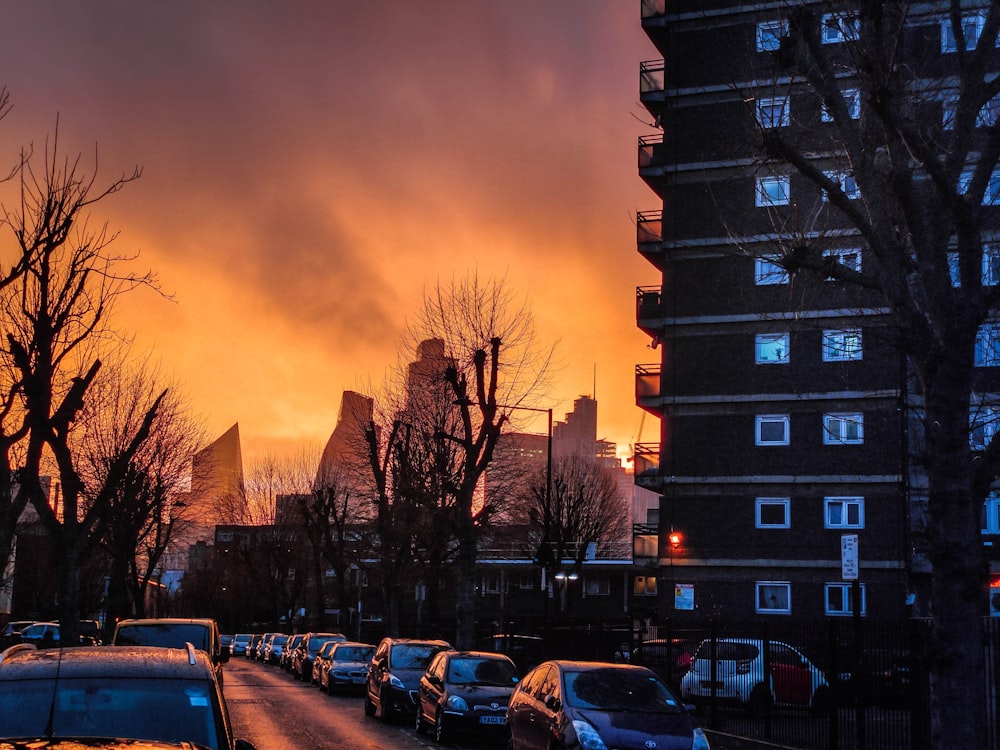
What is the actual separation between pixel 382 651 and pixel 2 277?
37.5ft

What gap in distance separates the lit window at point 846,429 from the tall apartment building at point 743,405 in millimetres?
50

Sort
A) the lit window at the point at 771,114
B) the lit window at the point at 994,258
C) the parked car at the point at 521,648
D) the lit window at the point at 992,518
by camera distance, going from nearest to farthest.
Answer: the lit window at the point at 771,114 < the lit window at the point at 994,258 < the parked car at the point at 521,648 < the lit window at the point at 992,518

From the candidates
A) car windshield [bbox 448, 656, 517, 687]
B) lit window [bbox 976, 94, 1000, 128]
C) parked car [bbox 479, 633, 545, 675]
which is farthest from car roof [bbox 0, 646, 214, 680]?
parked car [bbox 479, 633, 545, 675]


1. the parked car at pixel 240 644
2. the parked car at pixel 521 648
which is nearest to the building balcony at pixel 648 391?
the parked car at pixel 521 648

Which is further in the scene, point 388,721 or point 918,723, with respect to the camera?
point 388,721

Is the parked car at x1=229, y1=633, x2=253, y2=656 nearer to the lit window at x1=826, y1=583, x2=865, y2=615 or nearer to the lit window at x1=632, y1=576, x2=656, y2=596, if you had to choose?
the lit window at x1=632, y1=576, x2=656, y2=596

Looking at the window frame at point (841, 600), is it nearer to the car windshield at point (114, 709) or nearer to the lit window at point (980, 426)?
the lit window at point (980, 426)

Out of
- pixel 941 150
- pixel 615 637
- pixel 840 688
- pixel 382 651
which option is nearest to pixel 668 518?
pixel 615 637

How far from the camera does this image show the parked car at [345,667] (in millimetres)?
35094

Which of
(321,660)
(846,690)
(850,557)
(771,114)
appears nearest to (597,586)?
(321,660)

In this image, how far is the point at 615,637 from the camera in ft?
95.4

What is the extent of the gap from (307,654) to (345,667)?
10.6m

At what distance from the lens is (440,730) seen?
20.3 m

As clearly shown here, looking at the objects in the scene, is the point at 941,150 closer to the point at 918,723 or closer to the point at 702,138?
the point at 918,723
